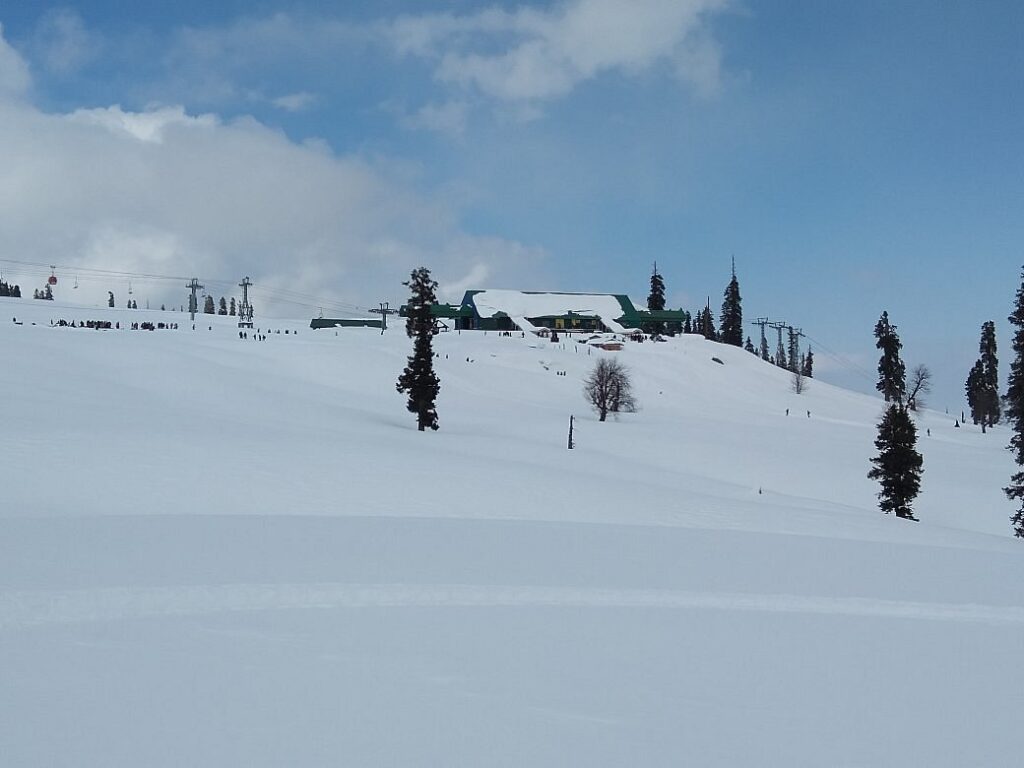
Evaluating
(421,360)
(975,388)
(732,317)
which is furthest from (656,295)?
(421,360)

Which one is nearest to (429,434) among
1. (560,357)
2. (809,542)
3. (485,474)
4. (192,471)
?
(485,474)

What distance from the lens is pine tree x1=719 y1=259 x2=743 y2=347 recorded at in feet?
424

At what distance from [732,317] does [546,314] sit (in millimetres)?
38894

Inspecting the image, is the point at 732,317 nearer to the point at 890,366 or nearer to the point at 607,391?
the point at 890,366

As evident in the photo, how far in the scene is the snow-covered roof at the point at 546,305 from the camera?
11931cm

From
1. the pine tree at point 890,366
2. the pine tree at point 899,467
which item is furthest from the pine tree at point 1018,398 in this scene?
the pine tree at point 890,366

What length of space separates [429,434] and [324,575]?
26500 mm

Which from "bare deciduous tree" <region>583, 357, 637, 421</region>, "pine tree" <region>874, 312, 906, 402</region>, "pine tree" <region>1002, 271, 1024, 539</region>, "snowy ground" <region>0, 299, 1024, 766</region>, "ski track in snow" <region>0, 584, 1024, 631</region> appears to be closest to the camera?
"snowy ground" <region>0, 299, 1024, 766</region>

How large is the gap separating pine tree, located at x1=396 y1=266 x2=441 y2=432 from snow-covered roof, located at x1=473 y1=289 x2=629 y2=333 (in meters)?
75.0

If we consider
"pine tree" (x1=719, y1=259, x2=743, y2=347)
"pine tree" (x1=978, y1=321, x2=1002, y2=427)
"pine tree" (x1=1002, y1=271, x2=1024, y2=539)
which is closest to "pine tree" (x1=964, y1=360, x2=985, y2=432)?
"pine tree" (x1=978, y1=321, x2=1002, y2=427)

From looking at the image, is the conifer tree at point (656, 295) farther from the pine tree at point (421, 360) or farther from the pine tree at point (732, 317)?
the pine tree at point (421, 360)

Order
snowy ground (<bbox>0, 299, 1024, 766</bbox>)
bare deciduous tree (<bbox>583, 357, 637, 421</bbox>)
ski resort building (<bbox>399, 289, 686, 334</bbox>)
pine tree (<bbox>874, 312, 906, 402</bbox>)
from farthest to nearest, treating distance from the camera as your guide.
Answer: ski resort building (<bbox>399, 289, 686, 334</bbox>), pine tree (<bbox>874, 312, 906, 402</bbox>), bare deciduous tree (<bbox>583, 357, 637, 421</bbox>), snowy ground (<bbox>0, 299, 1024, 766</bbox>)

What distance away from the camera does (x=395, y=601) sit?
10227 mm

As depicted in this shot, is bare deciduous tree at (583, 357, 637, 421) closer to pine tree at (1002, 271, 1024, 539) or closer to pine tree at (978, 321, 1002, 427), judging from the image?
pine tree at (1002, 271, 1024, 539)
